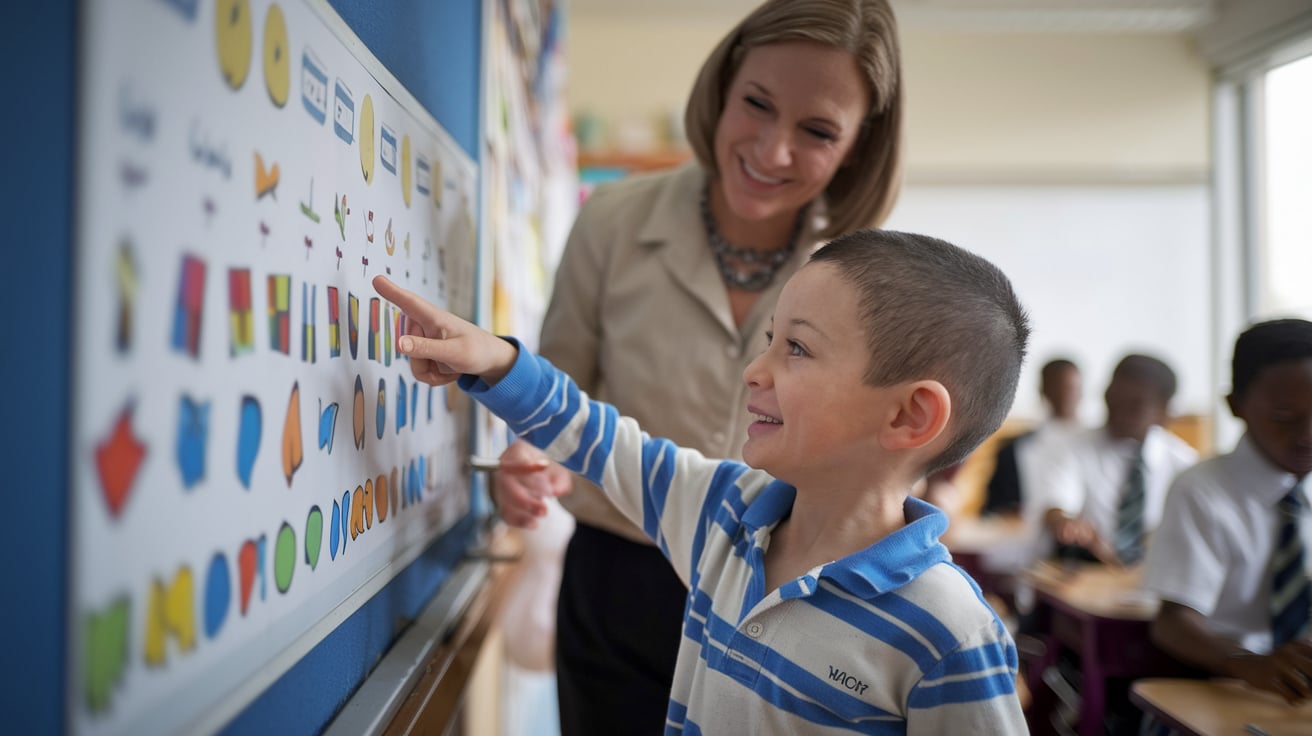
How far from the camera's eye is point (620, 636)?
127cm

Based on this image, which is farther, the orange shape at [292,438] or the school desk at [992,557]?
the school desk at [992,557]

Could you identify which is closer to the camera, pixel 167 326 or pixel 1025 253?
pixel 167 326

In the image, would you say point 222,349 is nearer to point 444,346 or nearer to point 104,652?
point 104,652

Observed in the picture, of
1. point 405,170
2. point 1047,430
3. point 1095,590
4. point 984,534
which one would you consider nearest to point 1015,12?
point 1047,430

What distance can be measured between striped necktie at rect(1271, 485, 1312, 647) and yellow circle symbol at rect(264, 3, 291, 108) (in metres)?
1.66

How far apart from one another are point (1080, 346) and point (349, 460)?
5.23 meters

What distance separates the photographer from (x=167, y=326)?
522 mm

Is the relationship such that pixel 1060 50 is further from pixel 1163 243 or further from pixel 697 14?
pixel 697 14

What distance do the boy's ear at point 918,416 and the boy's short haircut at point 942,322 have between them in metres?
0.02

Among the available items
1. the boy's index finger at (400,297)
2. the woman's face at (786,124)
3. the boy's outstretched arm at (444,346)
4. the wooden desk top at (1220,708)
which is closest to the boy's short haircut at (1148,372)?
the wooden desk top at (1220,708)

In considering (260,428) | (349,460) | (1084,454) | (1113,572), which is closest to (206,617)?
(260,428)

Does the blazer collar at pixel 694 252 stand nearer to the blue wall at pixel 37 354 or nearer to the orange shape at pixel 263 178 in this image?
the orange shape at pixel 263 178

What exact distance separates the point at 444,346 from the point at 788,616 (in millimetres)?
426

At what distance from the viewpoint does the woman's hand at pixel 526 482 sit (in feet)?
3.96
